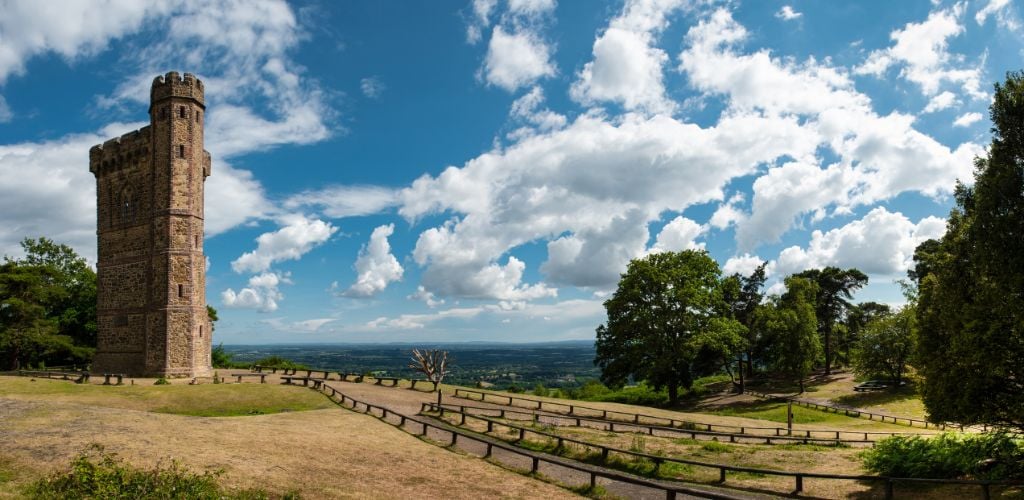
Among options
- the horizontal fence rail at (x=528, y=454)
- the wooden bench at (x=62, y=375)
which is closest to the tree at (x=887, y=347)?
the horizontal fence rail at (x=528, y=454)

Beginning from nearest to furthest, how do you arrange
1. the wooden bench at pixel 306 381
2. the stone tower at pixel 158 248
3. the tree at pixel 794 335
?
the wooden bench at pixel 306 381, the stone tower at pixel 158 248, the tree at pixel 794 335

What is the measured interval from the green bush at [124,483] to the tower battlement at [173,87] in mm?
34459

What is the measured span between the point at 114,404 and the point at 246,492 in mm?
19619

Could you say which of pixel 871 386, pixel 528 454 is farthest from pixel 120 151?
pixel 871 386

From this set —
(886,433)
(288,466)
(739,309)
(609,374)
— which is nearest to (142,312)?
(288,466)

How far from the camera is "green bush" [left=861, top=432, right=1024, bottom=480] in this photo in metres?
15.4

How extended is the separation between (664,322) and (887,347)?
22281mm

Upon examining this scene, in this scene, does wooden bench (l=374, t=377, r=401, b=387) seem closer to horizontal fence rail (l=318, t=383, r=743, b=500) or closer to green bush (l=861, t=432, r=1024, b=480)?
horizontal fence rail (l=318, t=383, r=743, b=500)

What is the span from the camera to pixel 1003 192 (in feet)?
45.2

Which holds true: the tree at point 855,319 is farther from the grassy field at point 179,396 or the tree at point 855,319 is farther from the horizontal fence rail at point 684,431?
the grassy field at point 179,396

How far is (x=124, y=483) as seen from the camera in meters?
11.7

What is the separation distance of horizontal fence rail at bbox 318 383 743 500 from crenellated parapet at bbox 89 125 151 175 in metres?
24.4

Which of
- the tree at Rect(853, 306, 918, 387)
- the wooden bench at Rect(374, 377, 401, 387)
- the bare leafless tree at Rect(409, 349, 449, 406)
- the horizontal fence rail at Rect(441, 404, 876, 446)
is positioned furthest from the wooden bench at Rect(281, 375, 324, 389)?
the tree at Rect(853, 306, 918, 387)

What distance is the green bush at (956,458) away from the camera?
15.4 metres
